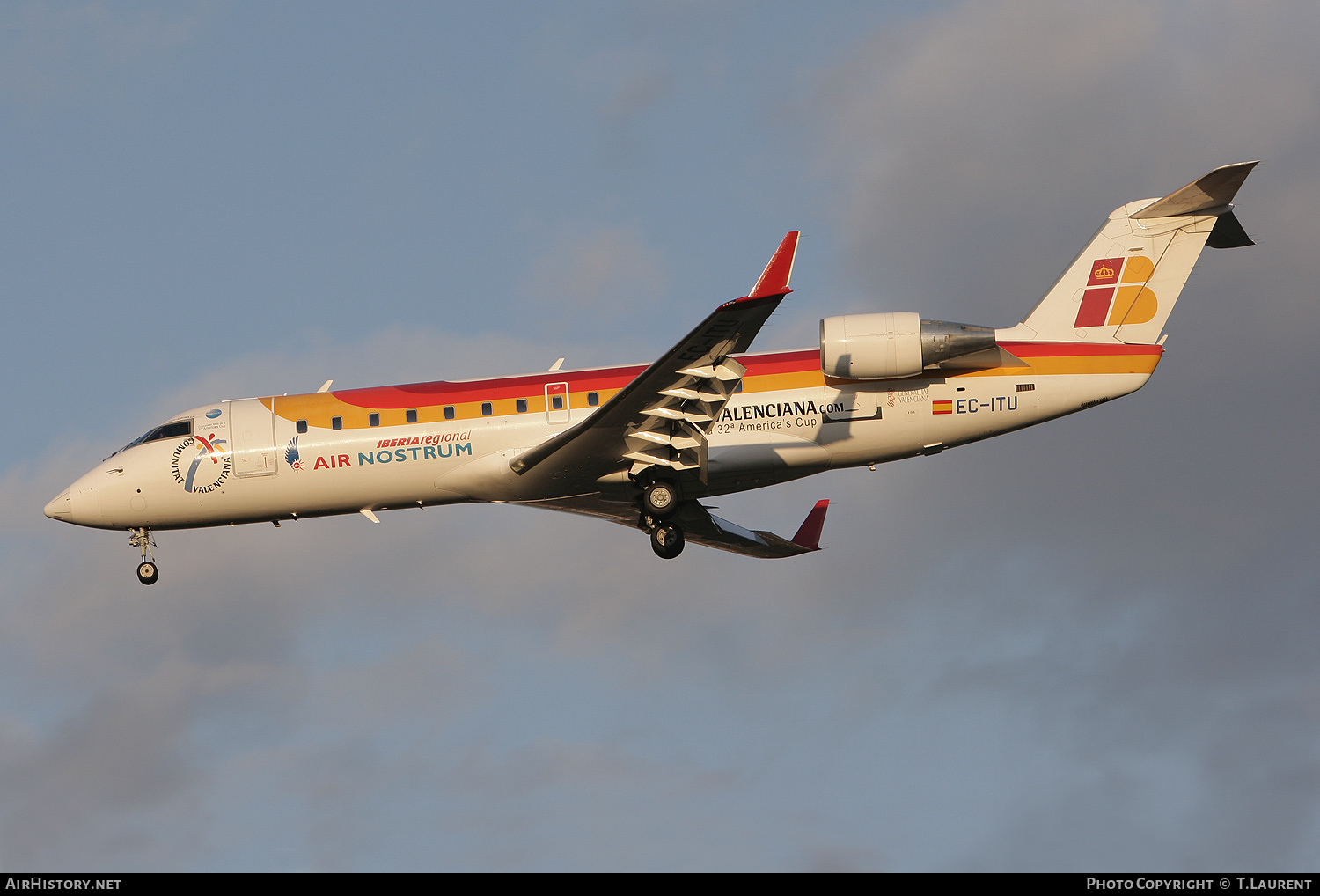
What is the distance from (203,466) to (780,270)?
12.7 meters

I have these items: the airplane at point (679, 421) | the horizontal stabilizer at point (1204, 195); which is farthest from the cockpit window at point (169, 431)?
the horizontal stabilizer at point (1204, 195)

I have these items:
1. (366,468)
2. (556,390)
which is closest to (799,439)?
(556,390)

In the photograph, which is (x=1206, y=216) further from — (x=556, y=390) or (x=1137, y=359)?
(x=556, y=390)

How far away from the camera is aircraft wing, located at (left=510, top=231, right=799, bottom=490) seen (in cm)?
2303

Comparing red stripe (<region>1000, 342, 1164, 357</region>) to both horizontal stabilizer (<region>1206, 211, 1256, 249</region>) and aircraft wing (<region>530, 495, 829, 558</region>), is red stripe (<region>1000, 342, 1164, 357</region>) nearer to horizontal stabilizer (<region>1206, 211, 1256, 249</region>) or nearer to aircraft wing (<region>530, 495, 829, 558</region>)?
horizontal stabilizer (<region>1206, 211, 1256, 249</region>)

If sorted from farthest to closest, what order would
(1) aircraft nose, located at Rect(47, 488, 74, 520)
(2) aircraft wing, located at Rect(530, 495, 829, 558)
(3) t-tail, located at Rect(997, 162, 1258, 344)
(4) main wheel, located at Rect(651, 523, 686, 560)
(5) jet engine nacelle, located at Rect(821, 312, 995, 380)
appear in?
(2) aircraft wing, located at Rect(530, 495, 829, 558), (1) aircraft nose, located at Rect(47, 488, 74, 520), (3) t-tail, located at Rect(997, 162, 1258, 344), (4) main wheel, located at Rect(651, 523, 686, 560), (5) jet engine nacelle, located at Rect(821, 312, 995, 380)

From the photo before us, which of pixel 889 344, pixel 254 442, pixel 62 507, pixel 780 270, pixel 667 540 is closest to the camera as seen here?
pixel 780 270

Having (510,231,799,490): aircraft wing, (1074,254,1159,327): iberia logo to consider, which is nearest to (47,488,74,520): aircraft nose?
(510,231,799,490): aircraft wing

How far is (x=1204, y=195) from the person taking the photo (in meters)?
27.8

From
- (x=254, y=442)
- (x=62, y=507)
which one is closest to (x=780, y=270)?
(x=254, y=442)

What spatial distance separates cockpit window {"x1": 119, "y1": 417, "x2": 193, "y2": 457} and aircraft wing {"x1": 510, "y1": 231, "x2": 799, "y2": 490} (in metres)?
7.15

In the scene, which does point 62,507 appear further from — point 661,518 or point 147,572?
point 661,518

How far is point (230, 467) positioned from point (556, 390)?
6.68 meters

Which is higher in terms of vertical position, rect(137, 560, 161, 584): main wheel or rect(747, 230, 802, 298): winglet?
rect(747, 230, 802, 298): winglet
